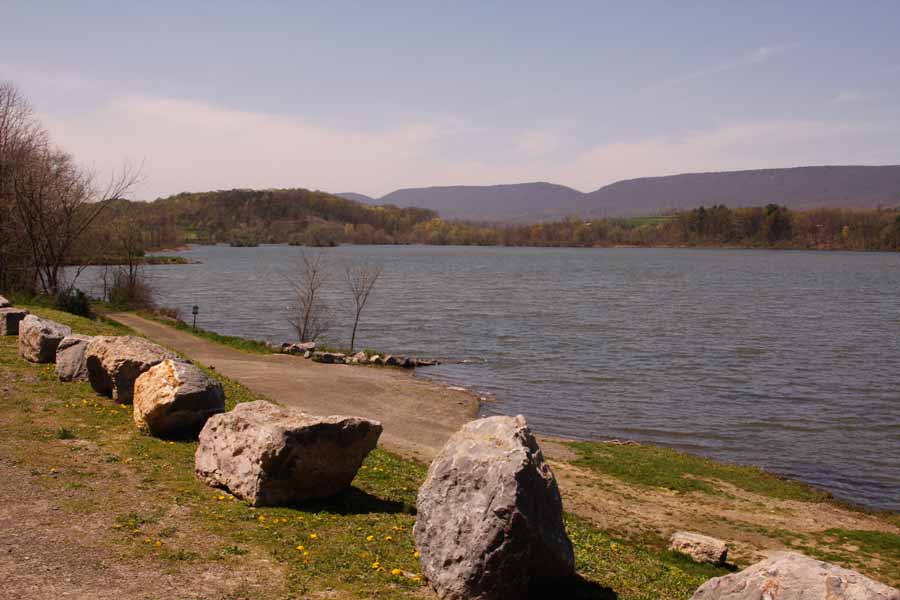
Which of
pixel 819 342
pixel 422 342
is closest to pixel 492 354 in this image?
pixel 422 342

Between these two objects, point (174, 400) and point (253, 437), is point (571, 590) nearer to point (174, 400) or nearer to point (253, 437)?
point (253, 437)

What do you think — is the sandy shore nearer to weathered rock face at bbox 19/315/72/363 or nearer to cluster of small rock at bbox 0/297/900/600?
cluster of small rock at bbox 0/297/900/600

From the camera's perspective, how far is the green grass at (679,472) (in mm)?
20469

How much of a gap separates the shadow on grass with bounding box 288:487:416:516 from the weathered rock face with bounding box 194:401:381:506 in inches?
5.1

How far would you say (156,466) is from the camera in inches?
495

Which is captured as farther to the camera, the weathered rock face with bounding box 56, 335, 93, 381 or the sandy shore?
the weathered rock face with bounding box 56, 335, 93, 381

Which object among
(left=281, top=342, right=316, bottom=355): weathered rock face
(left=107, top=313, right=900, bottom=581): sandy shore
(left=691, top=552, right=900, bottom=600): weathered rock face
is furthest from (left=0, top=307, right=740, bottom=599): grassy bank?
(left=281, top=342, right=316, bottom=355): weathered rock face

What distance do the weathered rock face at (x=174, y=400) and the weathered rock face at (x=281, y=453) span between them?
2325 millimetres

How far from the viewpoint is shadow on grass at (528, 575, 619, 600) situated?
8.74m

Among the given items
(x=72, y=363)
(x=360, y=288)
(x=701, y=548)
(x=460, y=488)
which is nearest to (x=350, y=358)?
(x=360, y=288)

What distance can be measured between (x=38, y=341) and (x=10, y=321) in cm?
520

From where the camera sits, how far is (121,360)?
51.5ft

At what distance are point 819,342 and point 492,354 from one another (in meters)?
24.1

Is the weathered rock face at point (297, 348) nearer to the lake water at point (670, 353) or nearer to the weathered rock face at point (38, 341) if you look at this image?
the lake water at point (670, 353)
